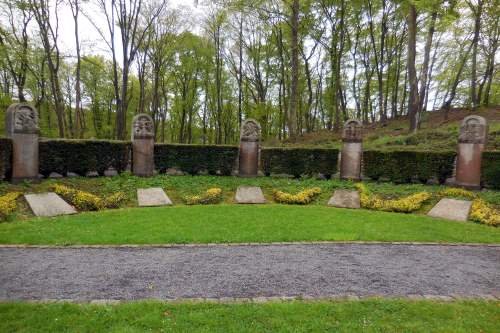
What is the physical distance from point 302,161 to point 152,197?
20.6 ft

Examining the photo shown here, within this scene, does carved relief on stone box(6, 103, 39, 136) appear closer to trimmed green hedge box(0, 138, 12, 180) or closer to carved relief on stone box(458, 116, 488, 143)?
trimmed green hedge box(0, 138, 12, 180)

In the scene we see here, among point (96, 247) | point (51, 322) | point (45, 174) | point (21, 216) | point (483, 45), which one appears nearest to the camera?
point (51, 322)

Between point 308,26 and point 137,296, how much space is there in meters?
25.4

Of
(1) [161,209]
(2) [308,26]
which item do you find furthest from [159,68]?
(1) [161,209]

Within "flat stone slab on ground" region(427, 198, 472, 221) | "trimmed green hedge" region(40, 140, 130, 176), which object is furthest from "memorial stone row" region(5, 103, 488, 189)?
"flat stone slab on ground" region(427, 198, 472, 221)

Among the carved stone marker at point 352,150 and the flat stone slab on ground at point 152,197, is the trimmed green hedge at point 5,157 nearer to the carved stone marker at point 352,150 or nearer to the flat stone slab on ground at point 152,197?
the flat stone slab on ground at point 152,197

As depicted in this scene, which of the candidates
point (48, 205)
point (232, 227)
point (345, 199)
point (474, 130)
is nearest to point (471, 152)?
point (474, 130)

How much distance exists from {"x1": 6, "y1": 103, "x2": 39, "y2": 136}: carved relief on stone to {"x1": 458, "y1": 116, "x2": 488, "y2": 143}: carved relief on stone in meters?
15.1

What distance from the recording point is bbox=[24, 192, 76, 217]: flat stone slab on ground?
25.4 ft

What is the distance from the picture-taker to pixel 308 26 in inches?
963

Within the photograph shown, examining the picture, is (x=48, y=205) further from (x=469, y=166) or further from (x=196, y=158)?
(x=469, y=166)

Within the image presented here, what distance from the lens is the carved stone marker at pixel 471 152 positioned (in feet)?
35.6

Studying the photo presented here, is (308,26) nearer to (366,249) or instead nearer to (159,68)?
(159,68)

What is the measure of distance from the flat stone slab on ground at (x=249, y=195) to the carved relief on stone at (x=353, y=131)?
459 cm
